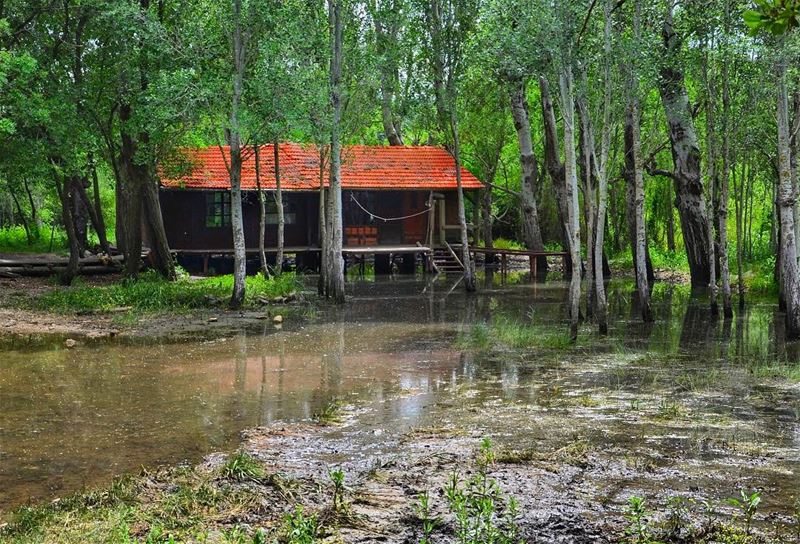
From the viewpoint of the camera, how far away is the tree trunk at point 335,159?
2100 cm

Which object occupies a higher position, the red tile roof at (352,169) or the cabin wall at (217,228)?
the red tile roof at (352,169)

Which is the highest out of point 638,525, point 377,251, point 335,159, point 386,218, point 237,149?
point 237,149

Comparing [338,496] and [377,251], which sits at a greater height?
[377,251]

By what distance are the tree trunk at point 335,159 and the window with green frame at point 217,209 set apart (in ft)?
35.6

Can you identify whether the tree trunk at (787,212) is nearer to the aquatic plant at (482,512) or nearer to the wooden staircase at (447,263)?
the aquatic plant at (482,512)

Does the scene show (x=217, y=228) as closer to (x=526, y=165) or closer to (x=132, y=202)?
(x=132, y=202)

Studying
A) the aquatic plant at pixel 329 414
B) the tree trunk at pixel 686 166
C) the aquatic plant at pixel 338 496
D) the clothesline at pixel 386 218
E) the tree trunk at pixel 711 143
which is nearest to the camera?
the aquatic plant at pixel 338 496

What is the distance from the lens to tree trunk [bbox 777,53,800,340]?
13680 millimetres

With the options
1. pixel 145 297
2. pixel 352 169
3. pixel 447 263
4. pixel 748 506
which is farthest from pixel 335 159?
pixel 748 506

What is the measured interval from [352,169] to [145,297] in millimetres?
14209

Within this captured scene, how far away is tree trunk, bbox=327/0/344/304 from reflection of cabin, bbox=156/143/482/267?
364 inches

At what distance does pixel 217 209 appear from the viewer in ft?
104

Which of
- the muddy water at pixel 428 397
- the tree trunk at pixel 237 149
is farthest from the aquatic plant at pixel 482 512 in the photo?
the tree trunk at pixel 237 149

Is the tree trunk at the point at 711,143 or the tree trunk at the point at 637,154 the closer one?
the tree trunk at the point at 637,154
